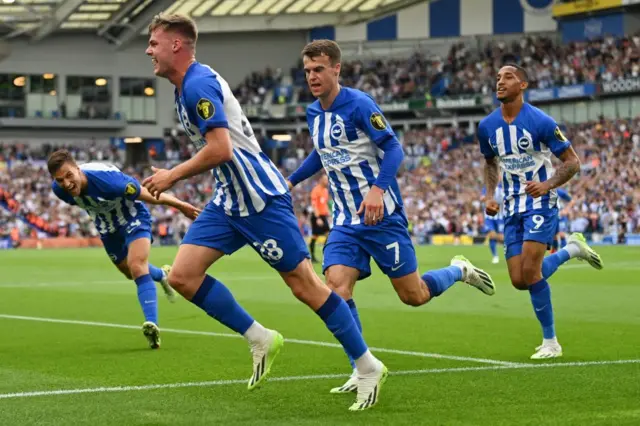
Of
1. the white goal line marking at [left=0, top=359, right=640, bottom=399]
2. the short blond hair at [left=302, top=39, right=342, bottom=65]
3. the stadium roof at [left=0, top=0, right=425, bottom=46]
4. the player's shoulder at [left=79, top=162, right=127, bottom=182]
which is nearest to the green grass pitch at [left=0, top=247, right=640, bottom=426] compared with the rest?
the white goal line marking at [left=0, top=359, right=640, bottom=399]

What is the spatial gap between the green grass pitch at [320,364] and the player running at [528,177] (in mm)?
605

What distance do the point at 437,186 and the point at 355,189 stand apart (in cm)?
4826

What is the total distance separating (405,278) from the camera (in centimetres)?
802

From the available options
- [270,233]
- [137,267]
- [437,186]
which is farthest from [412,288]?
[437,186]

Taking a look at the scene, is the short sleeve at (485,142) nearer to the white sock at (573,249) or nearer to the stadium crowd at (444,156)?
the white sock at (573,249)

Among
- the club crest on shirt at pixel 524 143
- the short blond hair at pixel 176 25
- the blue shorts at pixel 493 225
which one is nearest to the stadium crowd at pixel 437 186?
the blue shorts at pixel 493 225

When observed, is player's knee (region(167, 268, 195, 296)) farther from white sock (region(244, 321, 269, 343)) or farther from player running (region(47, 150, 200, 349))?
player running (region(47, 150, 200, 349))

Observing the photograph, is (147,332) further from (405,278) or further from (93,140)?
(93,140)

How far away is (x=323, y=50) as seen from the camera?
24.8ft

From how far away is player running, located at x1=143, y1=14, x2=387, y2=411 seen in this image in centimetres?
666

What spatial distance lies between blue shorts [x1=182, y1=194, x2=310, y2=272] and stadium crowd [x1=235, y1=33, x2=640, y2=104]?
48.9 m

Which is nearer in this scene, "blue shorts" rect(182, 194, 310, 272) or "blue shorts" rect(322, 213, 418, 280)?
"blue shorts" rect(182, 194, 310, 272)

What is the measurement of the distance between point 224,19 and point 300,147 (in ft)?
31.3

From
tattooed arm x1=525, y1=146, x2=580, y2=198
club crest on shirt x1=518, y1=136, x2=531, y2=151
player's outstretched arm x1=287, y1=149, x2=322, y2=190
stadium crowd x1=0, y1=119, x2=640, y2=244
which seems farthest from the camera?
stadium crowd x1=0, y1=119, x2=640, y2=244
